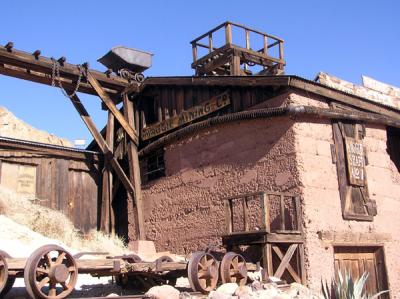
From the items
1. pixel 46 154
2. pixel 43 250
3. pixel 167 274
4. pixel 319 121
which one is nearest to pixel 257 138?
pixel 319 121

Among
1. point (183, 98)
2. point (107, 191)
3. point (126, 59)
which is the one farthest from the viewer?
point (126, 59)

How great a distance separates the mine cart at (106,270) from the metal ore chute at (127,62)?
8.64 metres

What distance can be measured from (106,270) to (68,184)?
8.66 meters

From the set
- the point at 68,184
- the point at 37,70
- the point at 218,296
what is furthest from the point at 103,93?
the point at 218,296

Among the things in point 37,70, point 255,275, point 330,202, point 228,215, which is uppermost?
point 37,70

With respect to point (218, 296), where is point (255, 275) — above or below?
above

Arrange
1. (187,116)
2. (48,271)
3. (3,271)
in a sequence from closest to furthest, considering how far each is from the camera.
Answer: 1. (3,271)
2. (48,271)
3. (187,116)

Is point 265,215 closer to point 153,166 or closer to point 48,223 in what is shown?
point 153,166

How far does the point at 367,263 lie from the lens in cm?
1177

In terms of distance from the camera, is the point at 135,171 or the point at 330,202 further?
the point at 135,171

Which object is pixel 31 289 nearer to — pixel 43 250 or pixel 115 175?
pixel 43 250

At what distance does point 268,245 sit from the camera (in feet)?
33.5

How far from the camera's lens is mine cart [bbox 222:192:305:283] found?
10195 mm

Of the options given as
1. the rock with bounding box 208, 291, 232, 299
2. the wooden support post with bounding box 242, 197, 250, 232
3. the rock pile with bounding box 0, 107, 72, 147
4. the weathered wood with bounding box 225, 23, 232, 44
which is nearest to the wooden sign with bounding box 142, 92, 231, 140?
the wooden support post with bounding box 242, 197, 250, 232
